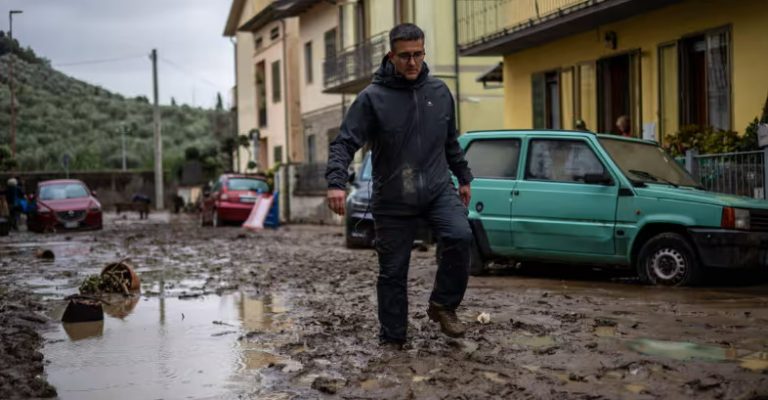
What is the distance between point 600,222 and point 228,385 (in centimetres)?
628

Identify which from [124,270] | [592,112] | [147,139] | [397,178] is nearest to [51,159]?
[147,139]

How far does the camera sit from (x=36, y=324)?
830 cm

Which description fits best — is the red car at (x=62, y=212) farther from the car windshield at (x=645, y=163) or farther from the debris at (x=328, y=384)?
the debris at (x=328, y=384)

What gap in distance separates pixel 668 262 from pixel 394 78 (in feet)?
16.8

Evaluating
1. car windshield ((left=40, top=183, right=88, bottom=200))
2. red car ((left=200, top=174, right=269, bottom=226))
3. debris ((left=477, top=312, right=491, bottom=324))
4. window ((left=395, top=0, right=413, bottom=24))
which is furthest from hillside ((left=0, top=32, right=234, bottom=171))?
debris ((left=477, top=312, right=491, bottom=324))

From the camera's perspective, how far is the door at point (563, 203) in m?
11.0

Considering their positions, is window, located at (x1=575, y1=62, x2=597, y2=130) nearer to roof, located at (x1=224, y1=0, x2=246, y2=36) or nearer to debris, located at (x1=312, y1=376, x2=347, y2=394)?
debris, located at (x1=312, y1=376, x2=347, y2=394)

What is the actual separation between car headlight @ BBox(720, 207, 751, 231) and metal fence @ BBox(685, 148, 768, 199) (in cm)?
268

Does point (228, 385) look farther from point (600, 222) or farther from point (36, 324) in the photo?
point (600, 222)

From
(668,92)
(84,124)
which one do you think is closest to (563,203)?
(668,92)

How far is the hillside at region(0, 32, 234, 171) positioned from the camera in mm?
34156

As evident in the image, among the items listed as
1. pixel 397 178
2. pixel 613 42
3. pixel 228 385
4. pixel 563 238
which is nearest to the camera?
pixel 228 385

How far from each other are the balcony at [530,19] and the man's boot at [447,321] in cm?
1113

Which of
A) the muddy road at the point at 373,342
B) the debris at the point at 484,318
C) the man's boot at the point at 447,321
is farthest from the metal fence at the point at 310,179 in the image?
the man's boot at the point at 447,321
